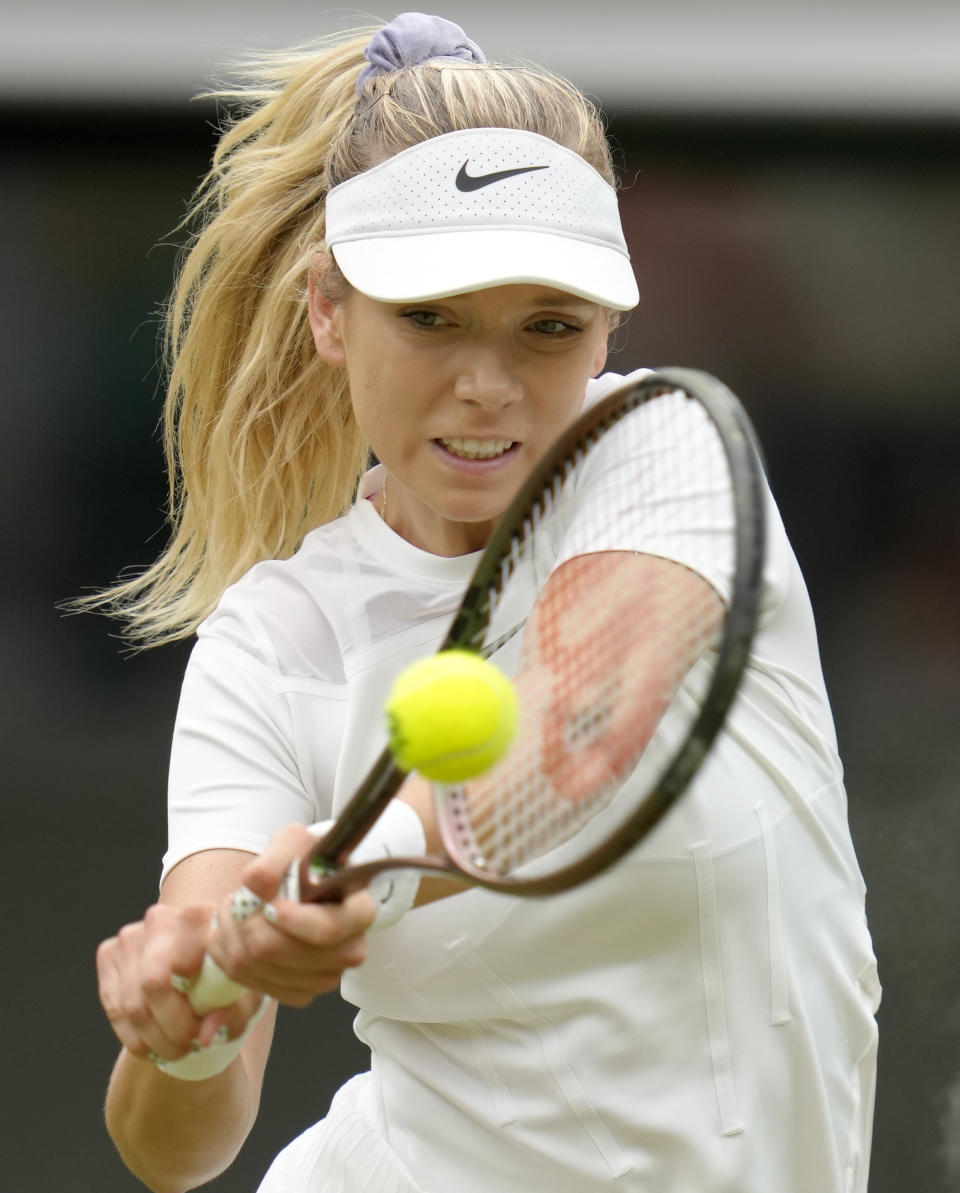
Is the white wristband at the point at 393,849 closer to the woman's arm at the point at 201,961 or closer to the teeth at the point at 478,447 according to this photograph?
the woman's arm at the point at 201,961

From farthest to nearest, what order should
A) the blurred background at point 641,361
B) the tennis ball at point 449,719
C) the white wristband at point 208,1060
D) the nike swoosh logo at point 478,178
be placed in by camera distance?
the blurred background at point 641,361 < the nike swoosh logo at point 478,178 < the white wristband at point 208,1060 < the tennis ball at point 449,719

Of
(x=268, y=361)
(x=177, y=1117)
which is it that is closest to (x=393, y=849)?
(x=177, y=1117)

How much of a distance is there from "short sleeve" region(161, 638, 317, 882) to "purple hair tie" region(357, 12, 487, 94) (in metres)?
0.38

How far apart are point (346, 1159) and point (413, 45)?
Answer: 2.34 ft

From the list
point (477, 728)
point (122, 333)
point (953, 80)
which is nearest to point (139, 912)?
point (122, 333)

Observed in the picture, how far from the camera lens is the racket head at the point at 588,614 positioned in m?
0.67

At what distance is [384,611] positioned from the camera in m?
1.00

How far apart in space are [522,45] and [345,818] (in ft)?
6.11

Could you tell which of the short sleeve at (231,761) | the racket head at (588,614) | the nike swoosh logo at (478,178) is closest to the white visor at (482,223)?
the nike swoosh logo at (478,178)

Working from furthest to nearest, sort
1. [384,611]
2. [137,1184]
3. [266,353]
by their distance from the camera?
1. [137,1184]
2. [266,353]
3. [384,611]

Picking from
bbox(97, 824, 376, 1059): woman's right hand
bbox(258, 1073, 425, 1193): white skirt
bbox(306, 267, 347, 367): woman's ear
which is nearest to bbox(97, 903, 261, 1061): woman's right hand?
bbox(97, 824, 376, 1059): woman's right hand

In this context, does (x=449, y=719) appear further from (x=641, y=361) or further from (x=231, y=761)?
(x=641, y=361)

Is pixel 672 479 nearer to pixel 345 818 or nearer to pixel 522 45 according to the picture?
pixel 345 818

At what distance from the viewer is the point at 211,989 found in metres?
0.76
